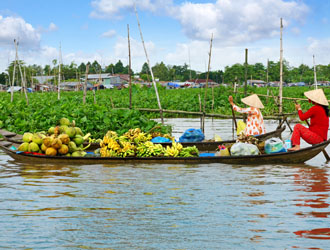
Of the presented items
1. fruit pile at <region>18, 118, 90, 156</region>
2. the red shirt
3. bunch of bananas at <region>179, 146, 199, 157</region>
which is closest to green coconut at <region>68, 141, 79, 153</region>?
fruit pile at <region>18, 118, 90, 156</region>

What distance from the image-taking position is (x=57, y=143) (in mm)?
7488

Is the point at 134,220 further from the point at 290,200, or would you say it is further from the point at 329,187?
the point at 329,187

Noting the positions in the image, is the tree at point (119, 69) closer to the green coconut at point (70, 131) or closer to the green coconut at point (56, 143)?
the green coconut at point (70, 131)

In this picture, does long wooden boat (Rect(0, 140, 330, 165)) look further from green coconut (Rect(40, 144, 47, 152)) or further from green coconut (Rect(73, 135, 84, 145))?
green coconut (Rect(73, 135, 84, 145))

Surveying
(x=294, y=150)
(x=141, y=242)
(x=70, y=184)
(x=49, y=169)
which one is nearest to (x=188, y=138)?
(x=294, y=150)

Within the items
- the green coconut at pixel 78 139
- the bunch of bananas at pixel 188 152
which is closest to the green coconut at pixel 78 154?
the green coconut at pixel 78 139

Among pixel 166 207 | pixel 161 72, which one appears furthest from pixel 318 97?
pixel 161 72

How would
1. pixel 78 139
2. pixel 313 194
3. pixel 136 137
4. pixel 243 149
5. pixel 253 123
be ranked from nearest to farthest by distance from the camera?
pixel 313 194 → pixel 243 149 → pixel 136 137 → pixel 78 139 → pixel 253 123

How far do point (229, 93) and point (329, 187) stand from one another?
60.0 ft

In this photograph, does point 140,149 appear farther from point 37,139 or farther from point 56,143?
point 37,139

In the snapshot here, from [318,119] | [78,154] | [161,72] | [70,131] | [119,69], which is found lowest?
[78,154]

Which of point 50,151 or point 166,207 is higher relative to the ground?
point 50,151

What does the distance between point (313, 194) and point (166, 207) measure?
1.75 metres

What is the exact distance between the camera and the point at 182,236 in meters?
3.62
